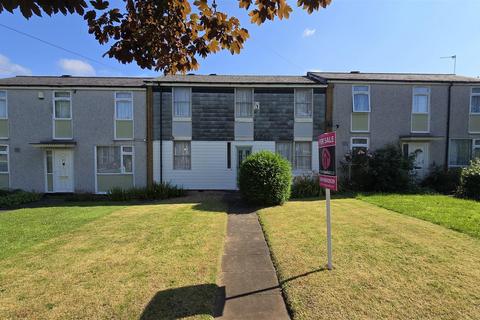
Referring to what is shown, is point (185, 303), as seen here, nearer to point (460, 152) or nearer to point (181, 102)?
point (181, 102)

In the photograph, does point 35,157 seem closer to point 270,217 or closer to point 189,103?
point 189,103

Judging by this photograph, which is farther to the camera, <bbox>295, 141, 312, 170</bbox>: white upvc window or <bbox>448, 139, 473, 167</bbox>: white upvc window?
<bbox>448, 139, 473, 167</bbox>: white upvc window

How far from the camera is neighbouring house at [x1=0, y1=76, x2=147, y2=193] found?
16.3 meters

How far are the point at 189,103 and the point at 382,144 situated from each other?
36.2 ft

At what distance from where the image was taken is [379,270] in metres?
4.75

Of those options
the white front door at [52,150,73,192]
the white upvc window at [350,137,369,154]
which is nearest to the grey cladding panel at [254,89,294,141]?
the white upvc window at [350,137,369,154]

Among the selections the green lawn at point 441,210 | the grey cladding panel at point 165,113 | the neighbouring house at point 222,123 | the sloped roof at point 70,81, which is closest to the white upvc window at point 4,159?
the sloped roof at point 70,81

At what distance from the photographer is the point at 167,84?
16375 mm

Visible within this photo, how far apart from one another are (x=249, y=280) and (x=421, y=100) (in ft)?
55.6

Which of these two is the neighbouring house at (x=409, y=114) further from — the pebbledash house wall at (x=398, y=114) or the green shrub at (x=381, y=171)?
A: the green shrub at (x=381, y=171)

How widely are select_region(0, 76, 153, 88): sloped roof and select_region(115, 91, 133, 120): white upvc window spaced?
0.50 metres

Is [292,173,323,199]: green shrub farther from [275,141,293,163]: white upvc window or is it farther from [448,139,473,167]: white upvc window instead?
[448,139,473,167]: white upvc window

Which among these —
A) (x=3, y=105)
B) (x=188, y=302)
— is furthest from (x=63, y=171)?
(x=188, y=302)

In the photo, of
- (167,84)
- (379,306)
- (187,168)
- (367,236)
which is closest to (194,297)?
(379,306)
